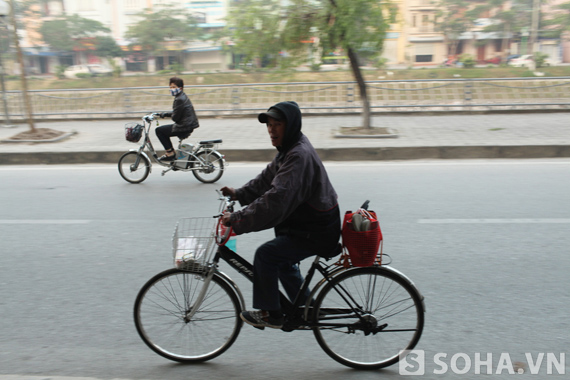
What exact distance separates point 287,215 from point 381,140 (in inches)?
321

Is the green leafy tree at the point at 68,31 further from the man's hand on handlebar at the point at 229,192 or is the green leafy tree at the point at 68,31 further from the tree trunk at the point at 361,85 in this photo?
the man's hand on handlebar at the point at 229,192

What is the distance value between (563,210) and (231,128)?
8427mm

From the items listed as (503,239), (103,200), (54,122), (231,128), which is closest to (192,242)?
(503,239)

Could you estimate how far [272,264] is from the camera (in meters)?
2.77

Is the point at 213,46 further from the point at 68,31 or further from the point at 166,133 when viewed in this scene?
the point at 166,133

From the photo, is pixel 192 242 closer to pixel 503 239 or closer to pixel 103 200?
pixel 503 239

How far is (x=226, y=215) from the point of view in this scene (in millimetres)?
2705

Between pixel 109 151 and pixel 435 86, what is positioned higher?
pixel 435 86

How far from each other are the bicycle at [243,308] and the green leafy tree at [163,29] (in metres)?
40.8

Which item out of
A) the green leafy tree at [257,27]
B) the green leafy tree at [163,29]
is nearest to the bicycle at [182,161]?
the green leafy tree at [257,27]

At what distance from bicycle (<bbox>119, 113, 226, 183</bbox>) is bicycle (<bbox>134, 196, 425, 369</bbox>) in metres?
4.87

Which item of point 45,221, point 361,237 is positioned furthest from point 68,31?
point 361,237

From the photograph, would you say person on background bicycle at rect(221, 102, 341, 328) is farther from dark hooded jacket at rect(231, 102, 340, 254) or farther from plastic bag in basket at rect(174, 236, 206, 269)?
plastic bag in basket at rect(174, 236, 206, 269)

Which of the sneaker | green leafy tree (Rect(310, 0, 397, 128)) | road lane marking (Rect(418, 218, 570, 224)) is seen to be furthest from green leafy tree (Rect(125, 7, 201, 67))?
the sneaker
